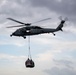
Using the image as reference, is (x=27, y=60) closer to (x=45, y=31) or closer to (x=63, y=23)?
(x=45, y=31)

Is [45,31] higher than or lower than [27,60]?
higher

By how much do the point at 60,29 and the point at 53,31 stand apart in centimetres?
461

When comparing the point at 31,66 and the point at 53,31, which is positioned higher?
the point at 53,31

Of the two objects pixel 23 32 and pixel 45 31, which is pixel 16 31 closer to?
pixel 23 32

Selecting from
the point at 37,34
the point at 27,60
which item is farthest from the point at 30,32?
the point at 27,60

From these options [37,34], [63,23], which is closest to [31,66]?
[37,34]

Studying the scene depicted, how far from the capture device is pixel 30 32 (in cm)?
10788

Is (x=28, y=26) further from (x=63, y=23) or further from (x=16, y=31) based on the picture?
(x=63, y=23)

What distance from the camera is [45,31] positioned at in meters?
108

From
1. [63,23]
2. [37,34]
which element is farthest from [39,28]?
[63,23]

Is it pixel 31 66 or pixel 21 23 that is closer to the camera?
pixel 31 66

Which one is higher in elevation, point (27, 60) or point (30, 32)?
point (30, 32)

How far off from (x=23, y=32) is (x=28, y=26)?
10.5 feet

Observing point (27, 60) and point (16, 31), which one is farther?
point (16, 31)
